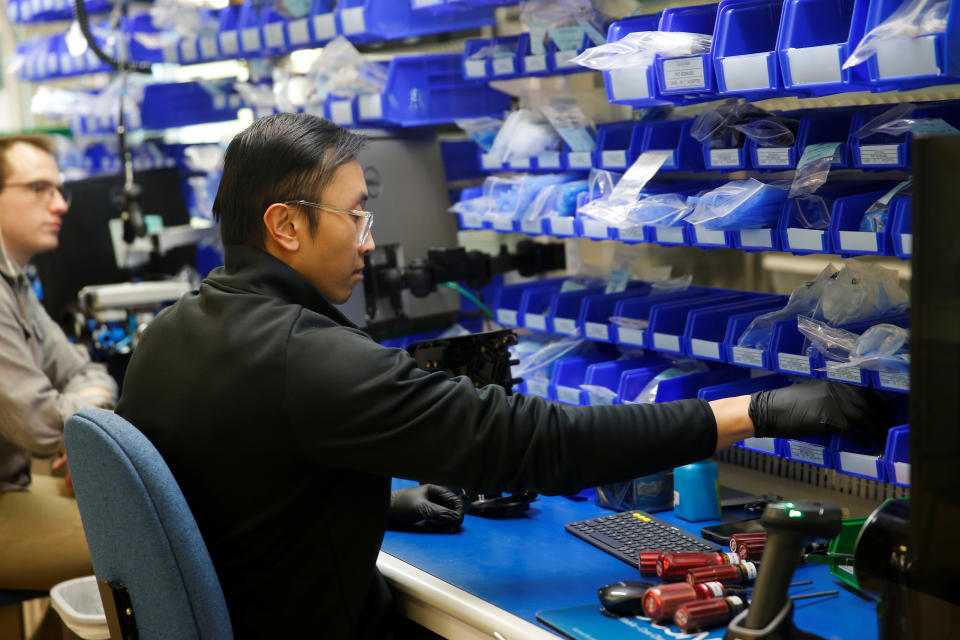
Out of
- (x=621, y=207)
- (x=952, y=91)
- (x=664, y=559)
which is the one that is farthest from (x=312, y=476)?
(x=952, y=91)

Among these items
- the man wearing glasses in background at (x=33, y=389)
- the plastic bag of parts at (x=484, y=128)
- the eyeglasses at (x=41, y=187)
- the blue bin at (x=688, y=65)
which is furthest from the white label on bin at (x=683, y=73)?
the eyeglasses at (x=41, y=187)

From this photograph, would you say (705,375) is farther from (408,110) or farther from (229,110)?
(229,110)

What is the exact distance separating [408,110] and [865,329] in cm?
160

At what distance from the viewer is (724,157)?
2.02 metres

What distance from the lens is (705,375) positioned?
2.26 meters

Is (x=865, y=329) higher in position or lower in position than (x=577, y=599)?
higher

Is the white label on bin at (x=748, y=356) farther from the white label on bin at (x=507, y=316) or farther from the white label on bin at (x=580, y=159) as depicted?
the white label on bin at (x=507, y=316)

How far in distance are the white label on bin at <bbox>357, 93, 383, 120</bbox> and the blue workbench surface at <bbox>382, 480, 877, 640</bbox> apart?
1302 millimetres

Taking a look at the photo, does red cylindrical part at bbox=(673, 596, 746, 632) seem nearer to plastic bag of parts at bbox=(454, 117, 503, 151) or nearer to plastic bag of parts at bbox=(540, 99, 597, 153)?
plastic bag of parts at bbox=(540, 99, 597, 153)

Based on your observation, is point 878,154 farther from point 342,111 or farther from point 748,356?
point 342,111

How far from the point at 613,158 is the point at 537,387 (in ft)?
2.03

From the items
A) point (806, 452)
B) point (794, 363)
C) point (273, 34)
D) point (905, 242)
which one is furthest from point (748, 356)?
point (273, 34)

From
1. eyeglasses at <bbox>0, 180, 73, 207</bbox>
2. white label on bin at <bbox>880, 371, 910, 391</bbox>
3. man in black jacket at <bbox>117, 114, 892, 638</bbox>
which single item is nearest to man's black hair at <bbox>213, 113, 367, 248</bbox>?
man in black jacket at <bbox>117, 114, 892, 638</bbox>

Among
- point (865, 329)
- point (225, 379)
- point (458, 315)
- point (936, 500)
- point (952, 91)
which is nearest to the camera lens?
point (936, 500)
